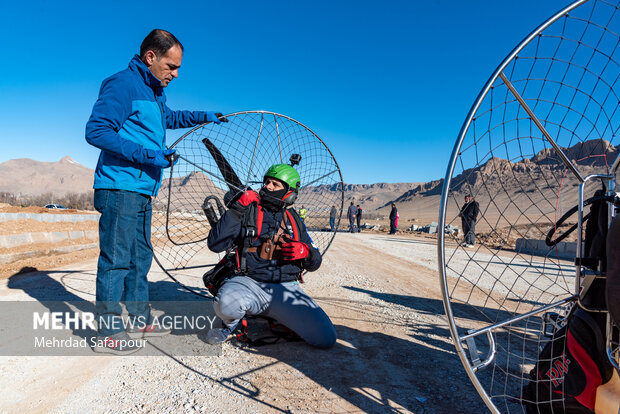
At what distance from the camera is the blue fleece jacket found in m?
2.28

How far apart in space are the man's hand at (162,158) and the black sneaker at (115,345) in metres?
1.24

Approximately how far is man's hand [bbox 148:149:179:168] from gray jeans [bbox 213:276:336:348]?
1029 mm

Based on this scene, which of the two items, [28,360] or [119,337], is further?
[119,337]

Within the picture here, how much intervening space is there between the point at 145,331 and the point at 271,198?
1472 mm

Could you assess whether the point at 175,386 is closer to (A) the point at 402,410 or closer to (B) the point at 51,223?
(A) the point at 402,410

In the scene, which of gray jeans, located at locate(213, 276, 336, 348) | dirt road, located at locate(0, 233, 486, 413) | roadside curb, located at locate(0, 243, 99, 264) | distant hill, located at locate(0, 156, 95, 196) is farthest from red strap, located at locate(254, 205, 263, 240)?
distant hill, located at locate(0, 156, 95, 196)

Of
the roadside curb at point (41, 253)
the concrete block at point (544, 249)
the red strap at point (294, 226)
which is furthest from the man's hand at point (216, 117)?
the concrete block at point (544, 249)

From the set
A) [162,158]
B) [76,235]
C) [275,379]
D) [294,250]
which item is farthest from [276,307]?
[76,235]

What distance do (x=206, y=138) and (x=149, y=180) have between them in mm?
1419

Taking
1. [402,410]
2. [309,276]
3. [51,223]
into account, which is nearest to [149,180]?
[402,410]

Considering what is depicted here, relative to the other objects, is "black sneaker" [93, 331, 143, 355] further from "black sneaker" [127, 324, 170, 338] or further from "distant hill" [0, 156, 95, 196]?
"distant hill" [0, 156, 95, 196]

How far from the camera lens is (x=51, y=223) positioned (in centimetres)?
839

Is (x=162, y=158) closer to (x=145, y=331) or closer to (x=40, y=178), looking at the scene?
(x=145, y=331)

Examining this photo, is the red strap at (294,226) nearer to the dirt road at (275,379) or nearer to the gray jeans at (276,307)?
the gray jeans at (276,307)
